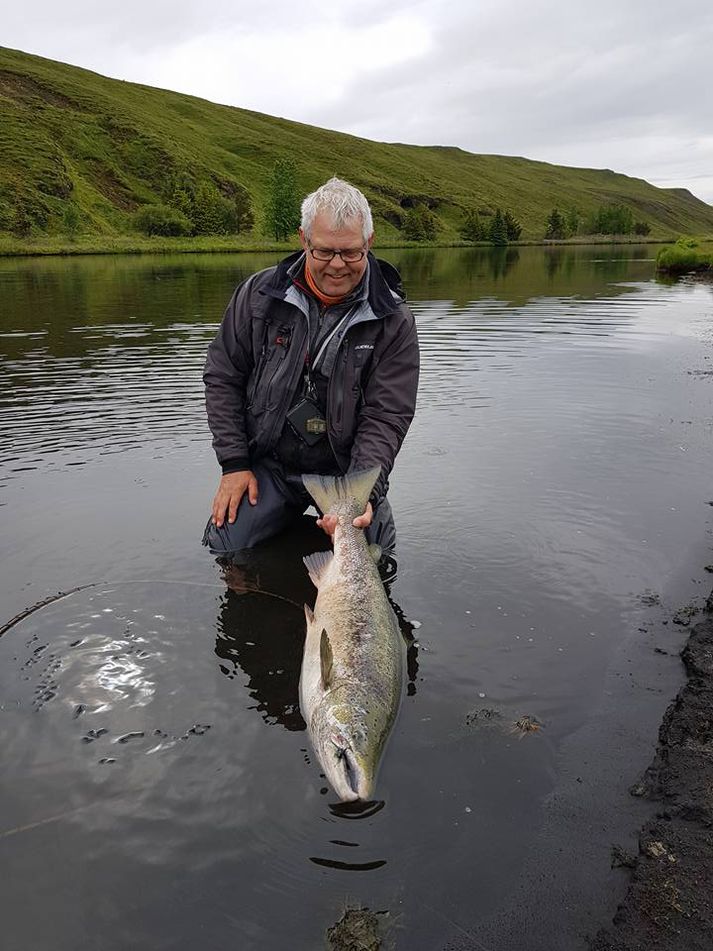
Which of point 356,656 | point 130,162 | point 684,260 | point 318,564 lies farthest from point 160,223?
point 356,656

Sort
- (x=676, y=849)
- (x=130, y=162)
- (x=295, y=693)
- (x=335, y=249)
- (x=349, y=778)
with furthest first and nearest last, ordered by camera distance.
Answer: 1. (x=130, y=162)
2. (x=335, y=249)
3. (x=295, y=693)
4. (x=349, y=778)
5. (x=676, y=849)

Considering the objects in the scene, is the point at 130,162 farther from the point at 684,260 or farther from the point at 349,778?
the point at 349,778

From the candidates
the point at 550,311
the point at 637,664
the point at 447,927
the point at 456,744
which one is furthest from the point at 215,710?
the point at 550,311

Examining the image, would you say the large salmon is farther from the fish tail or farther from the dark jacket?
the dark jacket

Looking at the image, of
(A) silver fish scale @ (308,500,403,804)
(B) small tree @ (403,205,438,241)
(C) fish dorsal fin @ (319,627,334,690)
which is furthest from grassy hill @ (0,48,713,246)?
(C) fish dorsal fin @ (319,627,334,690)

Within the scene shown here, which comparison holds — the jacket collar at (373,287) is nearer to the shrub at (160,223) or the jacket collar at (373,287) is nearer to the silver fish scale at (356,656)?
the silver fish scale at (356,656)

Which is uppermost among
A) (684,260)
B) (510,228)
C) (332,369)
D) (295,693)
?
(510,228)

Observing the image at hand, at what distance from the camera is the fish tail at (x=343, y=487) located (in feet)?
18.0

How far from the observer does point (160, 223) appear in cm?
10081

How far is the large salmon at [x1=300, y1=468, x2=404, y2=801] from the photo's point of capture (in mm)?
3537

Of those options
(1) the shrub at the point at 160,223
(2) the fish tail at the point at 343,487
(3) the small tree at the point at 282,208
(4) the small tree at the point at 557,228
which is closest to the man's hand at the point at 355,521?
(2) the fish tail at the point at 343,487

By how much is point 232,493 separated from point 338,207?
2567mm

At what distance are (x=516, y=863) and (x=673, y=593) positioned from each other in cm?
323

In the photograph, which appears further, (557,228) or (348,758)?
(557,228)
